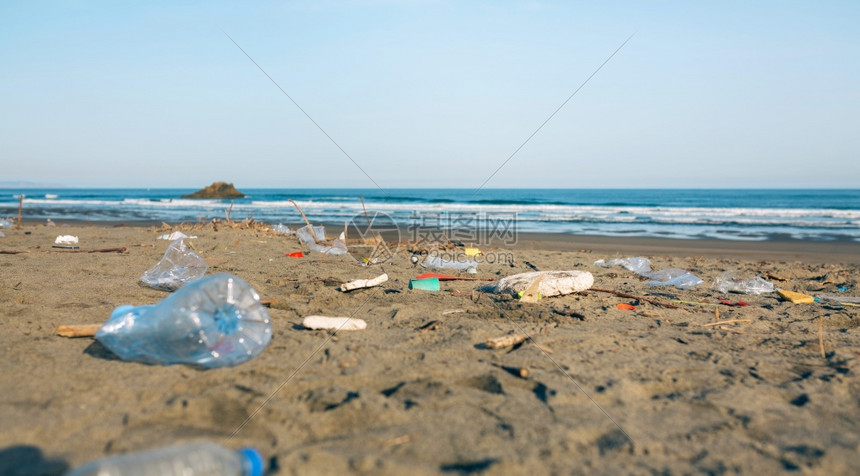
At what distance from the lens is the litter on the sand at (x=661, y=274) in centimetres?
538

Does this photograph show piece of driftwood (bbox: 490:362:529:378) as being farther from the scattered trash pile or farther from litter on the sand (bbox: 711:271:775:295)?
litter on the sand (bbox: 711:271:775:295)

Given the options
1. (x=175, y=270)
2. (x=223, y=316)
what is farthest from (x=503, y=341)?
(x=175, y=270)

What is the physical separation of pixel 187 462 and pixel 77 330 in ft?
5.79

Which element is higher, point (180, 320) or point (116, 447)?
point (180, 320)

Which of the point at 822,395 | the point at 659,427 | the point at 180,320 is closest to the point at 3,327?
the point at 180,320

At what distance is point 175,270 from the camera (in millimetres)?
4707

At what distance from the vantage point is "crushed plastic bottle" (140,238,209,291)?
4402 millimetres

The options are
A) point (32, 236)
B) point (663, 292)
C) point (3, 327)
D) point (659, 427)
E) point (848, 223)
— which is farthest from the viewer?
point (848, 223)

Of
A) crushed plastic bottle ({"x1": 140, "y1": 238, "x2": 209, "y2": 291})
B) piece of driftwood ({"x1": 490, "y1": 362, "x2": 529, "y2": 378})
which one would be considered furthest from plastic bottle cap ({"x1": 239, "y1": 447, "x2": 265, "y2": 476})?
crushed plastic bottle ({"x1": 140, "y1": 238, "x2": 209, "y2": 291})

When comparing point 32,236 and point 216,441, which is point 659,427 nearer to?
point 216,441

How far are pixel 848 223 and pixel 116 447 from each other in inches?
825

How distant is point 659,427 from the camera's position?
1.97 meters

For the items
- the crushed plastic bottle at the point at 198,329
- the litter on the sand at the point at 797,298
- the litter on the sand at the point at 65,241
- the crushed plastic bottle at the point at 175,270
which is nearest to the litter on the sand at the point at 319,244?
the crushed plastic bottle at the point at 175,270

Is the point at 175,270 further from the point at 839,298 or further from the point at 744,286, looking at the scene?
the point at 839,298
